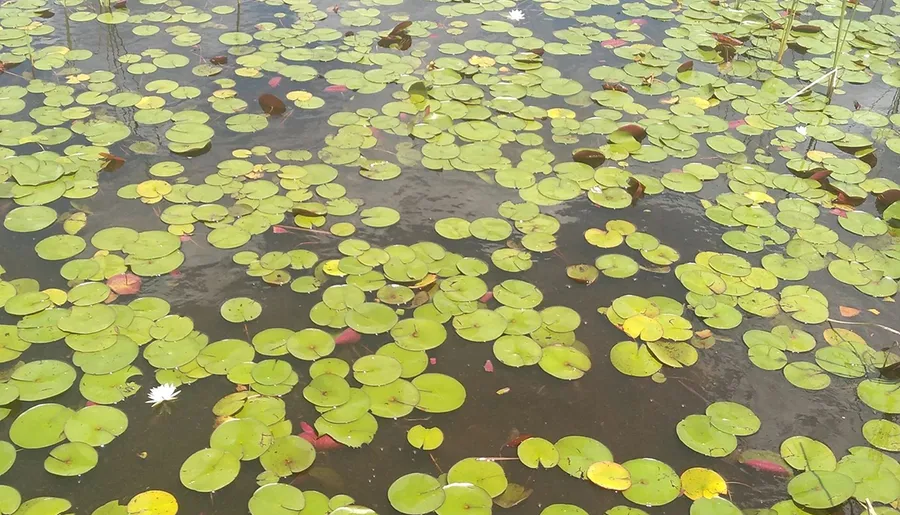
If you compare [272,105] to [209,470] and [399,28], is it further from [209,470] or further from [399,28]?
[209,470]

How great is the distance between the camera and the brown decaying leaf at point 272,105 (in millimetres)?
4238

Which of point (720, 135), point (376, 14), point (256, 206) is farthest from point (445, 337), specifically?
point (376, 14)

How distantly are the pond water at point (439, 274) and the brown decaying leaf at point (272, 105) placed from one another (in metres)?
0.01

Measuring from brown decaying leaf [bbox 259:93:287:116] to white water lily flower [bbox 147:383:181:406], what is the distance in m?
2.15

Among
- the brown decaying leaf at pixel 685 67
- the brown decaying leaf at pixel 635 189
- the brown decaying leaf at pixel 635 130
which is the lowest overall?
the brown decaying leaf at pixel 635 189

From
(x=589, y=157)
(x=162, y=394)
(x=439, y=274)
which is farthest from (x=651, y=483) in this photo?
(x=589, y=157)

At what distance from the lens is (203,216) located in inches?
133

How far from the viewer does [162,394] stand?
253cm

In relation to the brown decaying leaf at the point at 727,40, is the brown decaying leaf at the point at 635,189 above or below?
below

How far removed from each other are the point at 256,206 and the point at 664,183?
7.02 ft

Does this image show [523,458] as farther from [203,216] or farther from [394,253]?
[203,216]

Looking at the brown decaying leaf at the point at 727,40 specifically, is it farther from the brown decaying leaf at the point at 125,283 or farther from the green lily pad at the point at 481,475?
the brown decaying leaf at the point at 125,283

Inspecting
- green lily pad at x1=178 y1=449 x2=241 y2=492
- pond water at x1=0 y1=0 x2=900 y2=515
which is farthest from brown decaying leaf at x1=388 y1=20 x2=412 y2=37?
green lily pad at x1=178 y1=449 x2=241 y2=492

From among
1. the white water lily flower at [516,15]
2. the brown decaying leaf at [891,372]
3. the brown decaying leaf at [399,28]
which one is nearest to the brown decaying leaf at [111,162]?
the brown decaying leaf at [399,28]
